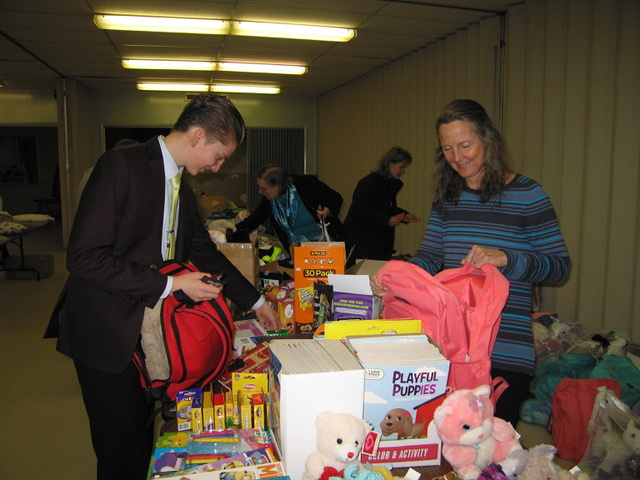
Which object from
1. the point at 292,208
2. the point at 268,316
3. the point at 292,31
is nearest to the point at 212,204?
the point at 292,31

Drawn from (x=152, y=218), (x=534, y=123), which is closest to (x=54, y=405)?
(x=152, y=218)

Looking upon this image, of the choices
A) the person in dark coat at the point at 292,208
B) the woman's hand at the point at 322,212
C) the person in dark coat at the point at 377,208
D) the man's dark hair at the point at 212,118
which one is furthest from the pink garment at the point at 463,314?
the person in dark coat at the point at 377,208

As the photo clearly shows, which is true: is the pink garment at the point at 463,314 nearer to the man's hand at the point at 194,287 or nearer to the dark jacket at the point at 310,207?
the man's hand at the point at 194,287

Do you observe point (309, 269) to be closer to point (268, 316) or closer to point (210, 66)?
point (268, 316)

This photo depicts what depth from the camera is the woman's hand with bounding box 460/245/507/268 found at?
1.41m

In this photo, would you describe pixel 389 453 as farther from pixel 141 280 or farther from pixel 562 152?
pixel 562 152

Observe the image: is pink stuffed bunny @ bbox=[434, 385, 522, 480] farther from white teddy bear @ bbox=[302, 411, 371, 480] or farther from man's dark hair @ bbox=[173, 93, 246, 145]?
man's dark hair @ bbox=[173, 93, 246, 145]

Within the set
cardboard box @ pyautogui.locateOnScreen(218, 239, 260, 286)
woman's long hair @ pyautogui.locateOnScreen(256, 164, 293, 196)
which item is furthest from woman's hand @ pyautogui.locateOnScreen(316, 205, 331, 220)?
cardboard box @ pyautogui.locateOnScreen(218, 239, 260, 286)

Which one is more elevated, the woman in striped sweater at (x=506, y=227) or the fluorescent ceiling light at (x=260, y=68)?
the fluorescent ceiling light at (x=260, y=68)

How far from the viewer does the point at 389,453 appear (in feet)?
3.60

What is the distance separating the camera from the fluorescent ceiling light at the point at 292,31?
481 centimetres

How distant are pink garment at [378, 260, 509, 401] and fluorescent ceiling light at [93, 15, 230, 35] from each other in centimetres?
409

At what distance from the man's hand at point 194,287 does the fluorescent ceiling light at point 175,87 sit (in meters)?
7.52

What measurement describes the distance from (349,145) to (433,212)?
268 inches
